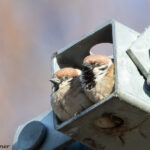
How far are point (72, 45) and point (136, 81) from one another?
21.6 inches

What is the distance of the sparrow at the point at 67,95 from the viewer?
2303mm

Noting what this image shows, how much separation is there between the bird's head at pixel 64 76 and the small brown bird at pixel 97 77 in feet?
0.60

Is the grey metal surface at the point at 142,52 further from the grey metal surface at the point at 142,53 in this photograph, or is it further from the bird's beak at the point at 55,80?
the bird's beak at the point at 55,80

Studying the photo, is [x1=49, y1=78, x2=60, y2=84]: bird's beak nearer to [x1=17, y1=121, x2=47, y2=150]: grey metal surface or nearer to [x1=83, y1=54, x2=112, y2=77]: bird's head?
Result: [x1=83, y1=54, x2=112, y2=77]: bird's head

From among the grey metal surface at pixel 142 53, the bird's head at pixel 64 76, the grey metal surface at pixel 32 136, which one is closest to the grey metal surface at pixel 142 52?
the grey metal surface at pixel 142 53

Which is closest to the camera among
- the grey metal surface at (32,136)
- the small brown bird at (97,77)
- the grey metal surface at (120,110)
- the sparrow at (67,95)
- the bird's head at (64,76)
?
the grey metal surface at (120,110)

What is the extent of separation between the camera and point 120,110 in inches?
80.8

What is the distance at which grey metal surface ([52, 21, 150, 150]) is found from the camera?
2.02 m

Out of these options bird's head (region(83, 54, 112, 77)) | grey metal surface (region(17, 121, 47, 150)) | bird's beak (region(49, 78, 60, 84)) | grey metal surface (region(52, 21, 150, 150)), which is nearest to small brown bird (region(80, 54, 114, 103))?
bird's head (region(83, 54, 112, 77))

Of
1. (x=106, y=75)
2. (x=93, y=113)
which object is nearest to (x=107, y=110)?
(x=93, y=113)

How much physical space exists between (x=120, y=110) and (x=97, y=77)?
0.90 ft

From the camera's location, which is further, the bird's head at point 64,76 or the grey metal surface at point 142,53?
the bird's head at point 64,76

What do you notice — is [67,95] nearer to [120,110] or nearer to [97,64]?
[97,64]

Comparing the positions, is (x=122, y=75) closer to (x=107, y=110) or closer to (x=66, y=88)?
(x=107, y=110)
